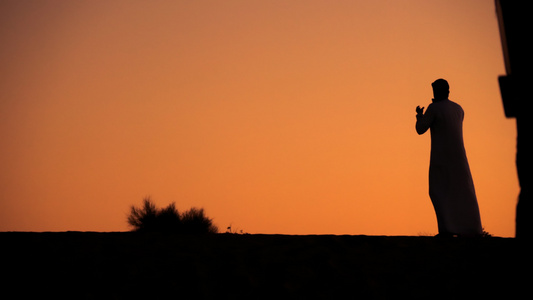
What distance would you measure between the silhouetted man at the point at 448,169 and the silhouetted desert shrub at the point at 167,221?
9156mm

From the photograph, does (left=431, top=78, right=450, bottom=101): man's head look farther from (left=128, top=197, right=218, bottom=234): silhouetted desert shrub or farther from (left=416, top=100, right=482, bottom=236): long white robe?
(left=128, top=197, right=218, bottom=234): silhouetted desert shrub

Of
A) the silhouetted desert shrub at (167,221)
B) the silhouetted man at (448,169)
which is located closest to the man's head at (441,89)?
Answer: the silhouetted man at (448,169)

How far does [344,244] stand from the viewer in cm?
813

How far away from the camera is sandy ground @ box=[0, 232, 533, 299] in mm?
6457

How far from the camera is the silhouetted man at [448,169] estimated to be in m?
10.1

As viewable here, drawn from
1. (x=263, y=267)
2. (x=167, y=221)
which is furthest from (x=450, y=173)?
(x=167, y=221)

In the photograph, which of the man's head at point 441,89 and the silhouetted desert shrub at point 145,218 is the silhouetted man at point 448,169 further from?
the silhouetted desert shrub at point 145,218

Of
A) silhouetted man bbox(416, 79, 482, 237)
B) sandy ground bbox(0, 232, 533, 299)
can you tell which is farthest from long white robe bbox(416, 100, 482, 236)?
sandy ground bbox(0, 232, 533, 299)

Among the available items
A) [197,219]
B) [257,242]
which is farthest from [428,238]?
[197,219]

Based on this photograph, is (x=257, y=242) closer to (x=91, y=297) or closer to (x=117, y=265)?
(x=117, y=265)

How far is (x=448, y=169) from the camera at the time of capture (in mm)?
10305

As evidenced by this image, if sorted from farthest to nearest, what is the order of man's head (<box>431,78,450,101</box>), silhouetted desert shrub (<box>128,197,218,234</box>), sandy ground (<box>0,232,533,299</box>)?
silhouetted desert shrub (<box>128,197,218,234</box>) < man's head (<box>431,78,450,101</box>) < sandy ground (<box>0,232,533,299</box>)

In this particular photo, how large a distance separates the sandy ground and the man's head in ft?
9.07

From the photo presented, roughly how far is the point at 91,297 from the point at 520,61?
428cm
